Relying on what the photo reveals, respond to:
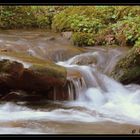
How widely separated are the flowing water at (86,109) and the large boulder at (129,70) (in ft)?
0.46

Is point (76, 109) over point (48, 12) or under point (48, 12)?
under

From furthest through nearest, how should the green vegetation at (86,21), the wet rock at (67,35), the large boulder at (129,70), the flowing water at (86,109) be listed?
the wet rock at (67,35) < the green vegetation at (86,21) < the large boulder at (129,70) < the flowing water at (86,109)

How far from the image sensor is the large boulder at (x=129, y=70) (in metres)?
7.58

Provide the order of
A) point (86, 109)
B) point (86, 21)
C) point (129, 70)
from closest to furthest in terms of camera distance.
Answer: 1. point (86, 109)
2. point (129, 70)
3. point (86, 21)

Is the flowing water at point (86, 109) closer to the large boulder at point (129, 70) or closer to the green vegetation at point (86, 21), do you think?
the large boulder at point (129, 70)

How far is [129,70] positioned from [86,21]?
3902 mm

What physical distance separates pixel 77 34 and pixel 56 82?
3.68m

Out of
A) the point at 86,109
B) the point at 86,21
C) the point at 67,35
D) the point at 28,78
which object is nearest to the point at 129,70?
the point at 86,109

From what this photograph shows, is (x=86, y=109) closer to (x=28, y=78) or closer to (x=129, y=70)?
(x=28, y=78)

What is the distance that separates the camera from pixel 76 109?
615cm

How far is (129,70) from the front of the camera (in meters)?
7.57

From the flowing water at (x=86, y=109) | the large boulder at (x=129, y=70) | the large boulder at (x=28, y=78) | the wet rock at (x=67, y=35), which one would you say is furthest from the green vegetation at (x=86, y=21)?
the large boulder at (x=28, y=78)
